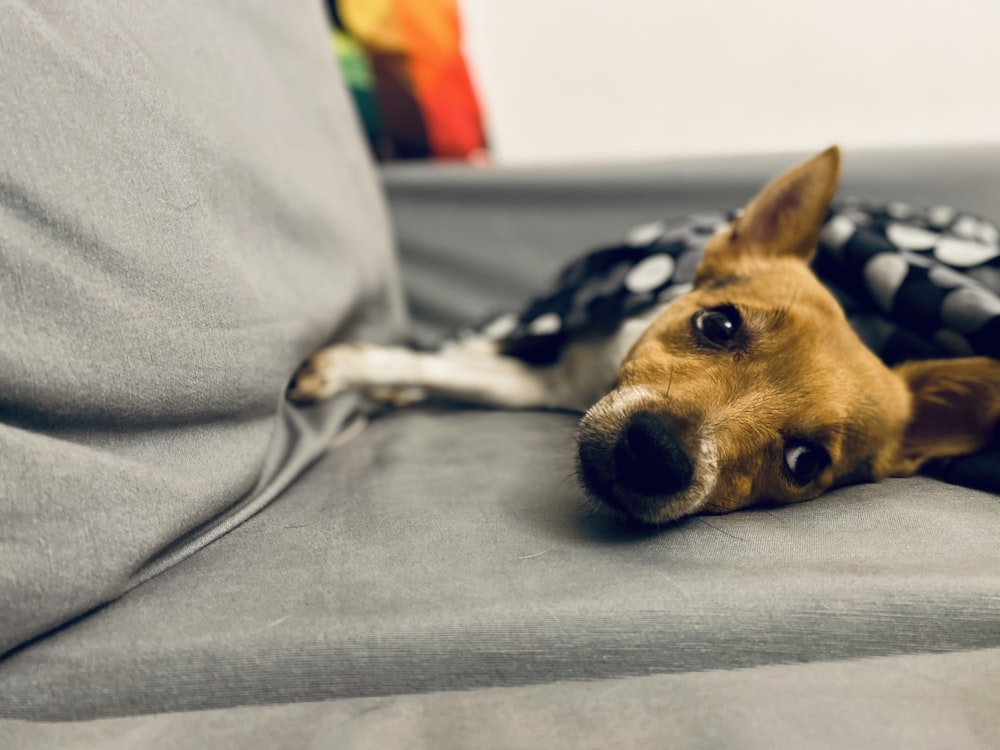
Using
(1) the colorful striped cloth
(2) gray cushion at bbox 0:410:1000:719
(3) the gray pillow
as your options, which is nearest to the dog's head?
(2) gray cushion at bbox 0:410:1000:719

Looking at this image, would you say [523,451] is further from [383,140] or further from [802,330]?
[383,140]

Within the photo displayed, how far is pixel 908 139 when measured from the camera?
2861mm

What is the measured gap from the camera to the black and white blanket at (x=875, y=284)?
1.44 m

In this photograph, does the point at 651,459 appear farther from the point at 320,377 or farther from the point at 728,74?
the point at 728,74

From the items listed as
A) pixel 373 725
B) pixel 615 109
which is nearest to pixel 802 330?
pixel 373 725

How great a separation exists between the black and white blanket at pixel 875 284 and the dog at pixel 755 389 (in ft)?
0.24

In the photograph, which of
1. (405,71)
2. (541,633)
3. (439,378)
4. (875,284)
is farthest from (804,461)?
(405,71)

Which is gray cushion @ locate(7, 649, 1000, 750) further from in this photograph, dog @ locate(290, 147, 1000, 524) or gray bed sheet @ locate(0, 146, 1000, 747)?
dog @ locate(290, 147, 1000, 524)

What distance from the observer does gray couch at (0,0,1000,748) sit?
0.80 m

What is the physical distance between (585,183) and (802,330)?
136 centimetres

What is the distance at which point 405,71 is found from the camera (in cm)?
277

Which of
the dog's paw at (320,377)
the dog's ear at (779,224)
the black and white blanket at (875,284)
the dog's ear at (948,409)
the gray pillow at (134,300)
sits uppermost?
the gray pillow at (134,300)

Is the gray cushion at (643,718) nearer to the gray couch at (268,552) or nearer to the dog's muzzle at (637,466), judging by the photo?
the gray couch at (268,552)

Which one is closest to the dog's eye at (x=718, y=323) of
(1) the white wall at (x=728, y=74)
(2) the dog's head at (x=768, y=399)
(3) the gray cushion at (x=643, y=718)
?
(2) the dog's head at (x=768, y=399)
